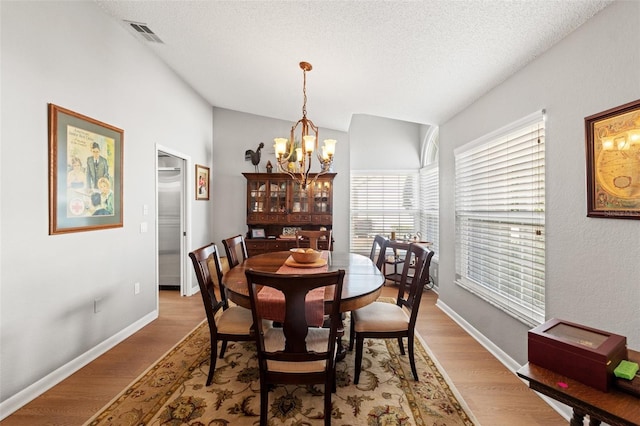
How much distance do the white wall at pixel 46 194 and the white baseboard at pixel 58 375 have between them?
0.07 ft

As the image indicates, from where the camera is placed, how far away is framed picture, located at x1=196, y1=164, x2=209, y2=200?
4.57m

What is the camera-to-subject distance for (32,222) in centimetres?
203

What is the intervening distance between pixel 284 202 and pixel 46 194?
3095mm

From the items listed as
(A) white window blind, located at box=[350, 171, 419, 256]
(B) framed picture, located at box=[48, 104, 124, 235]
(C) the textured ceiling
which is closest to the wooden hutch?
(A) white window blind, located at box=[350, 171, 419, 256]

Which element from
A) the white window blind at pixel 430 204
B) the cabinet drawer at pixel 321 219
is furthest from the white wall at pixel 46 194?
the white window blind at pixel 430 204

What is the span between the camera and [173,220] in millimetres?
4414

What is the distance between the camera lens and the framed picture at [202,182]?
457 cm

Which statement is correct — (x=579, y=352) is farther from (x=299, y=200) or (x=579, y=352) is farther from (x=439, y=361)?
(x=299, y=200)

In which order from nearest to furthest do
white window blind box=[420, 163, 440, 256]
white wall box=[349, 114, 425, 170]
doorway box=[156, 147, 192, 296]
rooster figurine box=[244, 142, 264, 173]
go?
doorway box=[156, 147, 192, 296] < white window blind box=[420, 163, 440, 256] < rooster figurine box=[244, 142, 264, 173] < white wall box=[349, 114, 425, 170]

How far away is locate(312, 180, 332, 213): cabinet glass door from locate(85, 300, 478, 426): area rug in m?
2.75

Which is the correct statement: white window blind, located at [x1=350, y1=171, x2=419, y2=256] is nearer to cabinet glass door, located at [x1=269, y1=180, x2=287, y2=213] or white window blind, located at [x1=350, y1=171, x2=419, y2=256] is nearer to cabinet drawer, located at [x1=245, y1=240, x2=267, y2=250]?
cabinet glass door, located at [x1=269, y1=180, x2=287, y2=213]

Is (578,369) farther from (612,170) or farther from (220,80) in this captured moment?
(220,80)

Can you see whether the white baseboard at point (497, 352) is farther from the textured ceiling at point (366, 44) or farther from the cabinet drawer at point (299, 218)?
the cabinet drawer at point (299, 218)

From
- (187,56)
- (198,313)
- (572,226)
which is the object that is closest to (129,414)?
(198,313)
